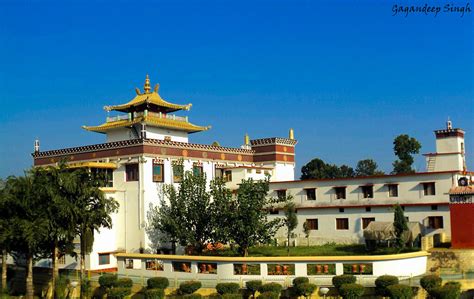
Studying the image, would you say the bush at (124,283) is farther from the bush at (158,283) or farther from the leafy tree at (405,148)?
the leafy tree at (405,148)

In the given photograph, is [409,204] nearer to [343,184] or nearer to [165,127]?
[343,184]

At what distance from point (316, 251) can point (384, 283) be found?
1093cm

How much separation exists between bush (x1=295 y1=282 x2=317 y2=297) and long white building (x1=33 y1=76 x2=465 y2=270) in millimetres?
13171

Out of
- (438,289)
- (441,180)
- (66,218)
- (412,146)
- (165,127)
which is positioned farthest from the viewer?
(412,146)

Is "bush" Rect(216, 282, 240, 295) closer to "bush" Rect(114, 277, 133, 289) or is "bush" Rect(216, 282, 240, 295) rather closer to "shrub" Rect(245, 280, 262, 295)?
"shrub" Rect(245, 280, 262, 295)

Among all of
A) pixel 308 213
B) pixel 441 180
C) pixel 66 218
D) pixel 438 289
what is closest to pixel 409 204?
pixel 441 180

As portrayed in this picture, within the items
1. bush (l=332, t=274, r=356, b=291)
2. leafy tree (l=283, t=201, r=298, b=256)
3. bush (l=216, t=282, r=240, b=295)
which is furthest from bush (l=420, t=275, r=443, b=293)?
leafy tree (l=283, t=201, r=298, b=256)

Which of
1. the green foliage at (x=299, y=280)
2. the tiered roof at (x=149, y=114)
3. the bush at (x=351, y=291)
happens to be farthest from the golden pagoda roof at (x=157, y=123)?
the bush at (x=351, y=291)

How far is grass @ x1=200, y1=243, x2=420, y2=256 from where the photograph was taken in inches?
1491

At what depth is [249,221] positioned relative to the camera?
37.9 m

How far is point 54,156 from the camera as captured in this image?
4975 centimetres

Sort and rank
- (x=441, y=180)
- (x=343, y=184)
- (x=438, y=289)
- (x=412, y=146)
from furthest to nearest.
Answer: (x=412, y=146)
(x=343, y=184)
(x=441, y=180)
(x=438, y=289)

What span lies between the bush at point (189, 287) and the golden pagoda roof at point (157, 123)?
17.5 metres

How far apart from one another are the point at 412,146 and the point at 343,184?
38.6 meters
